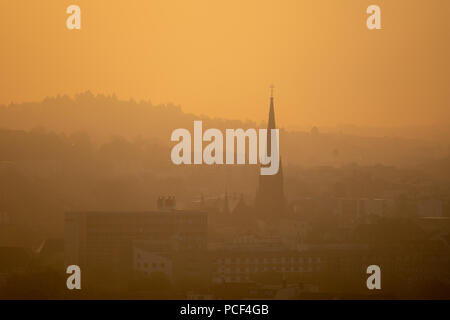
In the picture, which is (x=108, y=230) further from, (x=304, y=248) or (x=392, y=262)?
(x=392, y=262)

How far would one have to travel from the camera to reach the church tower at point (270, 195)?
52812 mm

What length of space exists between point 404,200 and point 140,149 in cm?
1955

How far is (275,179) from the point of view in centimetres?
5434

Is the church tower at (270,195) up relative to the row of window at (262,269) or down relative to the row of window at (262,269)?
up

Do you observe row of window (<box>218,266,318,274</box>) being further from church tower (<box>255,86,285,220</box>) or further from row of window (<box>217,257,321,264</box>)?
church tower (<box>255,86,285,220</box>)

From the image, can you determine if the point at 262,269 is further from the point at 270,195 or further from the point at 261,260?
the point at 270,195

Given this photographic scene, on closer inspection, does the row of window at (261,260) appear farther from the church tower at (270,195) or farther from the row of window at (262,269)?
the church tower at (270,195)

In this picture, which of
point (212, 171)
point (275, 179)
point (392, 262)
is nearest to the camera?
point (392, 262)

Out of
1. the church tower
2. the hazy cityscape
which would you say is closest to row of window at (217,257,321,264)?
the hazy cityscape

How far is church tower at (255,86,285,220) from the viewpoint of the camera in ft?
173

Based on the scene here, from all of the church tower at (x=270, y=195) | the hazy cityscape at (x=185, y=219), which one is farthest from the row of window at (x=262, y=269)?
the church tower at (x=270, y=195)

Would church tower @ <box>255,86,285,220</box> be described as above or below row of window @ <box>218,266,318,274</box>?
above

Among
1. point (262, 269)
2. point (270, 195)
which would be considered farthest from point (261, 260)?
point (270, 195)
